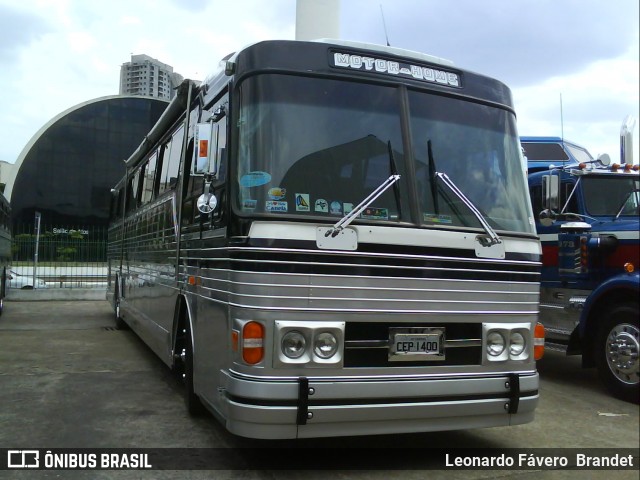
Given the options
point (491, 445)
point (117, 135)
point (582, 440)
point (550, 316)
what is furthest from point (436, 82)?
point (117, 135)

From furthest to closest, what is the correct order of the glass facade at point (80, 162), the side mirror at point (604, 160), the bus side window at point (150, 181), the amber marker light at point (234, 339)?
the glass facade at point (80, 162)
the bus side window at point (150, 181)
the side mirror at point (604, 160)
the amber marker light at point (234, 339)

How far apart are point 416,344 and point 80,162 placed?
146ft

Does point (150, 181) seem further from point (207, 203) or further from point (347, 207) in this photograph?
point (347, 207)

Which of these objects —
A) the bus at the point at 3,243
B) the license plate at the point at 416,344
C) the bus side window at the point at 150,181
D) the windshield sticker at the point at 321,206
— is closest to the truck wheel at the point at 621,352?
the license plate at the point at 416,344

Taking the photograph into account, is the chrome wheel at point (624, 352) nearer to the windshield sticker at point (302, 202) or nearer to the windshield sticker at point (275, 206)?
the windshield sticker at point (302, 202)

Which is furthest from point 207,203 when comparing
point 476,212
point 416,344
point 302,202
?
point 476,212

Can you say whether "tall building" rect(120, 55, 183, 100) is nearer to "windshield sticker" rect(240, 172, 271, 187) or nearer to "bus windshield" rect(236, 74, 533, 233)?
"bus windshield" rect(236, 74, 533, 233)

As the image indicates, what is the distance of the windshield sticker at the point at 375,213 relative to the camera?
13.1 feet

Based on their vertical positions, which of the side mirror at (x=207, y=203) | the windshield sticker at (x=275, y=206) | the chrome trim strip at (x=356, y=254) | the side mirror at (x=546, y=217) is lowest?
the chrome trim strip at (x=356, y=254)

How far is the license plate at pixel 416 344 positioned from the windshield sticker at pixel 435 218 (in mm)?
753

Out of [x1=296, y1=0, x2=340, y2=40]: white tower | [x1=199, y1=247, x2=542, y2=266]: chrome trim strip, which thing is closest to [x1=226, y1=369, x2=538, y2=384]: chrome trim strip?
[x1=199, y1=247, x2=542, y2=266]: chrome trim strip

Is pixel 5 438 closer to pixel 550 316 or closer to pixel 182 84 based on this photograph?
pixel 182 84

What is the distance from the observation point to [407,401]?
395cm

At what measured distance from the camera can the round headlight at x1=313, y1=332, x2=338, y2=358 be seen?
3777 millimetres
